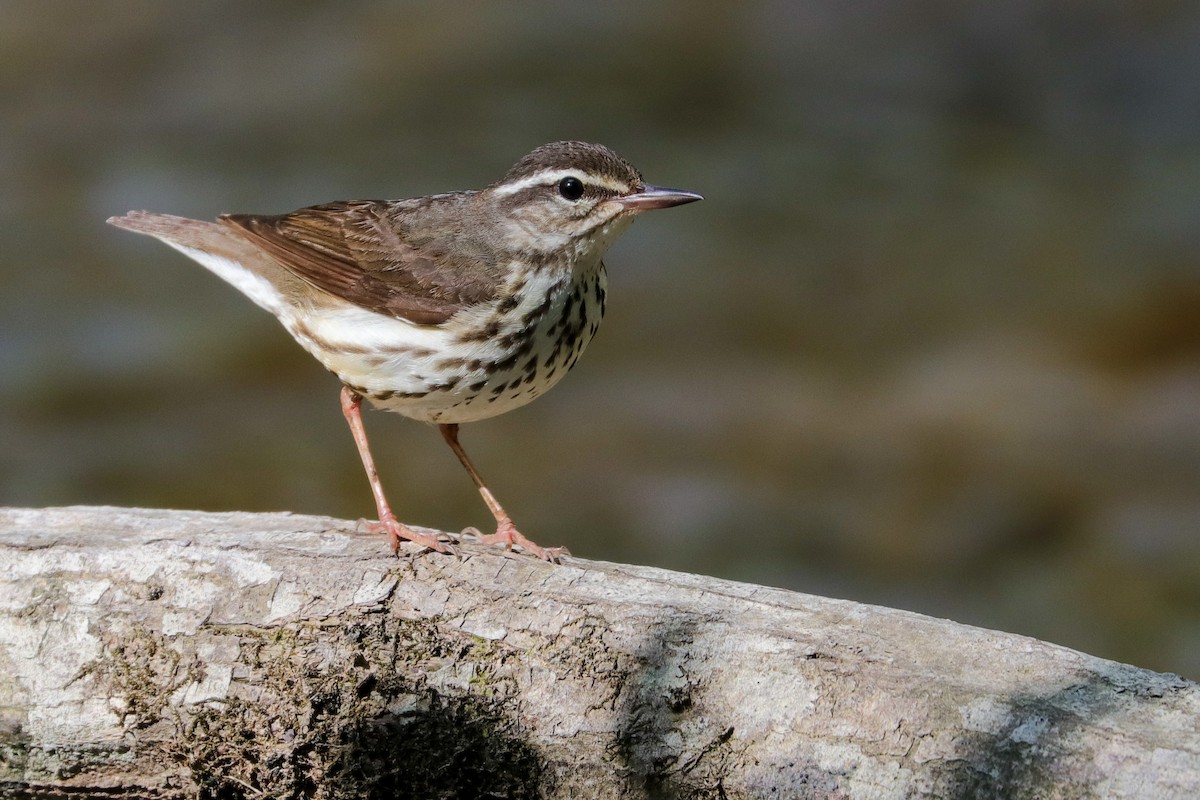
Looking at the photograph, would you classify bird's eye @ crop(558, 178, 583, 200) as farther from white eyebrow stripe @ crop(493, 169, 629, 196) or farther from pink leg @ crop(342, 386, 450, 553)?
pink leg @ crop(342, 386, 450, 553)

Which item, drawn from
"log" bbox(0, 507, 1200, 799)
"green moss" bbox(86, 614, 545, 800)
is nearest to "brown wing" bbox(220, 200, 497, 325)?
"log" bbox(0, 507, 1200, 799)

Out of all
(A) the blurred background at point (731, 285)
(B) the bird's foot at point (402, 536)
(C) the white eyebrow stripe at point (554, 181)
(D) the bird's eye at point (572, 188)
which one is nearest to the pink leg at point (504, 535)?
(B) the bird's foot at point (402, 536)

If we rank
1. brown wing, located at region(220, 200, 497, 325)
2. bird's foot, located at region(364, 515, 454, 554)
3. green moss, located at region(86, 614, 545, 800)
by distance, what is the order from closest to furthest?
green moss, located at region(86, 614, 545, 800) → bird's foot, located at region(364, 515, 454, 554) → brown wing, located at region(220, 200, 497, 325)

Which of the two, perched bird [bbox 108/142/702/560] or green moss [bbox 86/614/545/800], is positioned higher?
perched bird [bbox 108/142/702/560]

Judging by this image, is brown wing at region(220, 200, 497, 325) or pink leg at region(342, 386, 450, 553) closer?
pink leg at region(342, 386, 450, 553)

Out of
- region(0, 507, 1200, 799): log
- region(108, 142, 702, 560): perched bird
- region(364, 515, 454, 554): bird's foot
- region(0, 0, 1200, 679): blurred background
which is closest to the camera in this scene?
A: region(0, 507, 1200, 799): log
